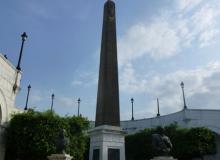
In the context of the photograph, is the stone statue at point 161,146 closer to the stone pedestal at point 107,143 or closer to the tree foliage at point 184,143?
the stone pedestal at point 107,143

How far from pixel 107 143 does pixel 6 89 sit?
9.72 meters

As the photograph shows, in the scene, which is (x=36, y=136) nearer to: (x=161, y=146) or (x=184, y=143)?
(x=161, y=146)

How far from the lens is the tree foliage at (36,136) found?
20.8 metres

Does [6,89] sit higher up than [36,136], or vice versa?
[6,89]

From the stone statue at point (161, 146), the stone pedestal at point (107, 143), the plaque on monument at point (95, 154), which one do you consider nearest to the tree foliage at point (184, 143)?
the stone pedestal at point (107, 143)

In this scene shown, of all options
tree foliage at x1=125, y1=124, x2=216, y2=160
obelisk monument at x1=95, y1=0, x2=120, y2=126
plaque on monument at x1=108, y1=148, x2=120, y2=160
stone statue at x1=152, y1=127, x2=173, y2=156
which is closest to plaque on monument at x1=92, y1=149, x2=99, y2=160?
plaque on monument at x1=108, y1=148, x2=120, y2=160

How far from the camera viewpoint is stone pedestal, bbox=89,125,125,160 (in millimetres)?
14320

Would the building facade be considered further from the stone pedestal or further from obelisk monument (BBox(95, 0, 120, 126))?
the stone pedestal

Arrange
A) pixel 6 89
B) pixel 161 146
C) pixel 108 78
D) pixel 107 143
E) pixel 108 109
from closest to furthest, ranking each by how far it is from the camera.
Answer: pixel 161 146 → pixel 107 143 → pixel 108 109 → pixel 108 78 → pixel 6 89

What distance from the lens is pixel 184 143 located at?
92.2 feet

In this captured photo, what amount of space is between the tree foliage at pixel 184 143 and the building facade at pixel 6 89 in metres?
15.1

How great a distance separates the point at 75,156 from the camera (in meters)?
22.3

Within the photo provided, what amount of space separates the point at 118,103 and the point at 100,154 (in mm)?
3148

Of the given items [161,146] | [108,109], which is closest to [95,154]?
[108,109]
